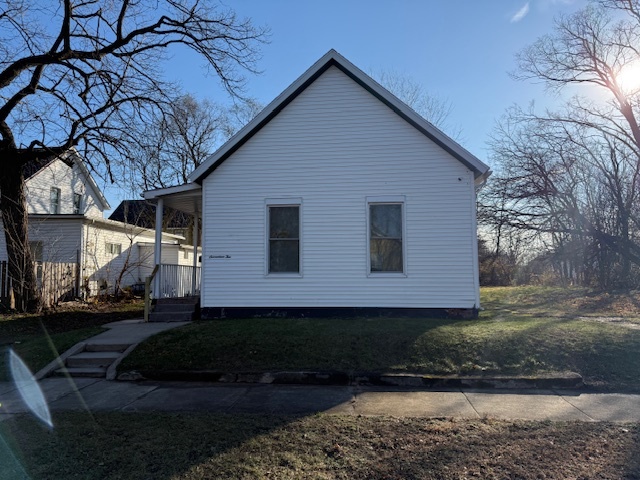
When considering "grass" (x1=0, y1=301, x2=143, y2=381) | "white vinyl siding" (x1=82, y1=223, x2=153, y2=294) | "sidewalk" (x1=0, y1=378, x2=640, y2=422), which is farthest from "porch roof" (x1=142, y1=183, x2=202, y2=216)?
"white vinyl siding" (x1=82, y1=223, x2=153, y2=294)

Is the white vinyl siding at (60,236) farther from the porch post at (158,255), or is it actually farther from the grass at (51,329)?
the porch post at (158,255)

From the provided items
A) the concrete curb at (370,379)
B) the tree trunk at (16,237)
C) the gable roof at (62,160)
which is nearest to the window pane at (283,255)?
the concrete curb at (370,379)

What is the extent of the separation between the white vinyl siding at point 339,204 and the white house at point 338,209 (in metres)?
0.03

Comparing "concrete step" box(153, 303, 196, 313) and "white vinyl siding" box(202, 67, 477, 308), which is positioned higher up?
"white vinyl siding" box(202, 67, 477, 308)

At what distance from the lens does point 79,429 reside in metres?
4.71

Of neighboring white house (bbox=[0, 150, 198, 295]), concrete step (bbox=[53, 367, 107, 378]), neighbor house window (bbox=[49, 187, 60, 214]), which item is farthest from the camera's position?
neighbor house window (bbox=[49, 187, 60, 214])

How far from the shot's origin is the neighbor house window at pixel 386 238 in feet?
34.4

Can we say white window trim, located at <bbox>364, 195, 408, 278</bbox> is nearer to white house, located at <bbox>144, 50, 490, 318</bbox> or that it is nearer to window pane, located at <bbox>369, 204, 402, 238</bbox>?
white house, located at <bbox>144, 50, 490, 318</bbox>

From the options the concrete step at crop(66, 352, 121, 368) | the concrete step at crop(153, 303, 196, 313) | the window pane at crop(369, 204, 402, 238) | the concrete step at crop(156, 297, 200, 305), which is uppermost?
the window pane at crop(369, 204, 402, 238)

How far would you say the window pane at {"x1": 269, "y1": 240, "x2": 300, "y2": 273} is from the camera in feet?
35.4

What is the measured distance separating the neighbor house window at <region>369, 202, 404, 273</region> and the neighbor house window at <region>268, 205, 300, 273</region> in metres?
1.88

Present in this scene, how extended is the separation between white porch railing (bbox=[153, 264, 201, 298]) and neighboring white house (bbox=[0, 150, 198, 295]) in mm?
3750

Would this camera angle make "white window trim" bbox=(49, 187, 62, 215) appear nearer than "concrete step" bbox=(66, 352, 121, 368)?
No

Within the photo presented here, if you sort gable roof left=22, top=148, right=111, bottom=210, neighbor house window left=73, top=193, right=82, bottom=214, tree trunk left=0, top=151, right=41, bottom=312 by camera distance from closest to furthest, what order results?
tree trunk left=0, top=151, right=41, bottom=312 → gable roof left=22, top=148, right=111, bottom=210 → neighbor house window left=73, top=193, right=82, bottom=214
